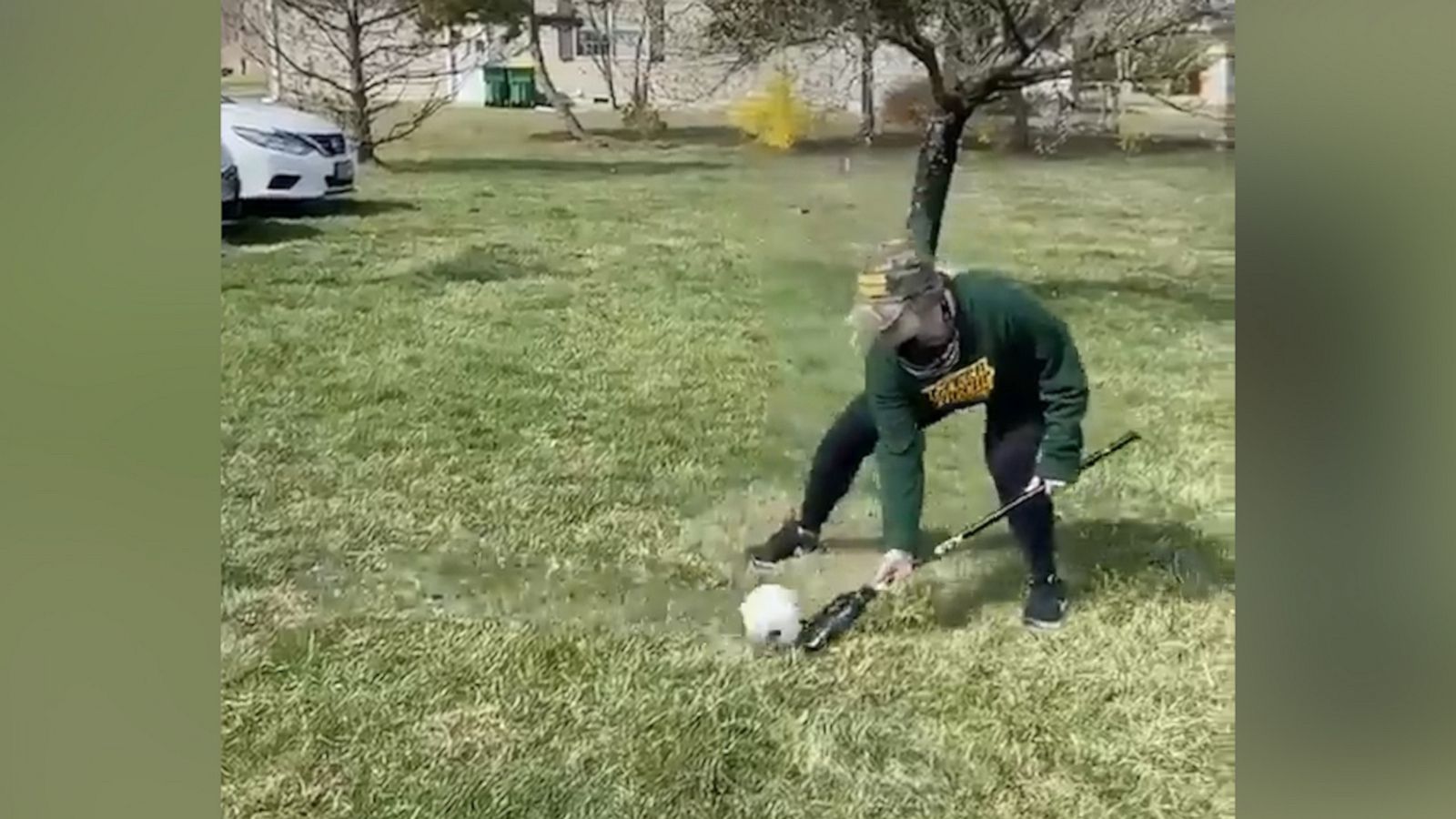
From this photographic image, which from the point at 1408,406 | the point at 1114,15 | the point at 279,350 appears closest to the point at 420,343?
the point at 279,350

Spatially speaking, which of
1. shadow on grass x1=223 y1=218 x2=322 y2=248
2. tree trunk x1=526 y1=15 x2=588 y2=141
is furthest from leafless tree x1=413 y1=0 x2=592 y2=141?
shadow on grass x1=223 y1=218 x2=322 y2=248

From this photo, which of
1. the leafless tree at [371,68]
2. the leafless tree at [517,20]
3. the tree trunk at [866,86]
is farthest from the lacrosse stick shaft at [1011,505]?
the leafless tree at [371,68]

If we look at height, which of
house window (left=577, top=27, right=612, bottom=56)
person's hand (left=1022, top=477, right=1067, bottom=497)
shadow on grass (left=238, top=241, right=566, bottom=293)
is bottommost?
person's hand (left=1022, top=477, right=1067, bottom=497)

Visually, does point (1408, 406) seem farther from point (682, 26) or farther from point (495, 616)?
point (495, 616)

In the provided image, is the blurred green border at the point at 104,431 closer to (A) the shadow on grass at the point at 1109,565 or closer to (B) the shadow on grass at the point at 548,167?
(B) the shadow on grass at the point at 548,167

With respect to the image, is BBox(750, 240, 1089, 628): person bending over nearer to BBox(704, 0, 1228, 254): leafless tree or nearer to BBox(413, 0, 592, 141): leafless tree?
BBox(704, 0, 1228, 254): leafless tree

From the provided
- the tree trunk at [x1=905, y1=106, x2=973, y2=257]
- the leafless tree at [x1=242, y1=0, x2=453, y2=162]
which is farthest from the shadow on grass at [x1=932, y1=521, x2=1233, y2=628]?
the leafless tree at [x1=242, y1=0, x2=453, y2=162]

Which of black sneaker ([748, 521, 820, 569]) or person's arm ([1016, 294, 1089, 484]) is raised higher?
person's arm ([1016, 294, 1089, 484])
